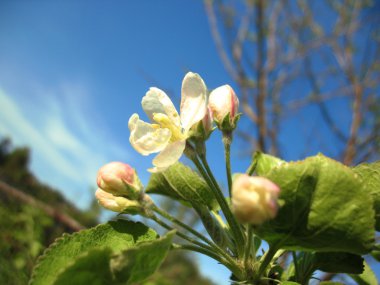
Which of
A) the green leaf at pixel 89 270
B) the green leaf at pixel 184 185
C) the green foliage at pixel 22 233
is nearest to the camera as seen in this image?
the green leaf at pixel 89 270

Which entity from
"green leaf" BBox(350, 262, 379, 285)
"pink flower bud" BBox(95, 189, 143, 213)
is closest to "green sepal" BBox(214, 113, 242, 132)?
"pink flower bud" BBox(95, 189, 143, 213)

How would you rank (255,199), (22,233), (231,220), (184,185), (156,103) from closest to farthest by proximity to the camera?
(255,199) → (231,220) → (184,185) → (156,103) → (22,233)

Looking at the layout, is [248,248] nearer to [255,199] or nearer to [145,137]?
[255,199]

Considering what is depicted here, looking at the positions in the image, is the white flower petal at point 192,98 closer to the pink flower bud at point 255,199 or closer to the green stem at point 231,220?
the green stem at point 231,220

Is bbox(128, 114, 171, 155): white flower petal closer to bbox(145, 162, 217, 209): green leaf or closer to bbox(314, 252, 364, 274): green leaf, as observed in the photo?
bbox(145, 162, 217, 209): green leaf

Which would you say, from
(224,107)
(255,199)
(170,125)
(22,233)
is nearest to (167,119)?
(170,125)

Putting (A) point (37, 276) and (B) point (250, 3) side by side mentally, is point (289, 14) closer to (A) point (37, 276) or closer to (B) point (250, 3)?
(B) point (250, 3)

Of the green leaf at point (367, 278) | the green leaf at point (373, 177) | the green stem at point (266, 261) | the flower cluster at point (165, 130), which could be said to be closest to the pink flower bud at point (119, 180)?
the flower cluster at point (165, 130)
